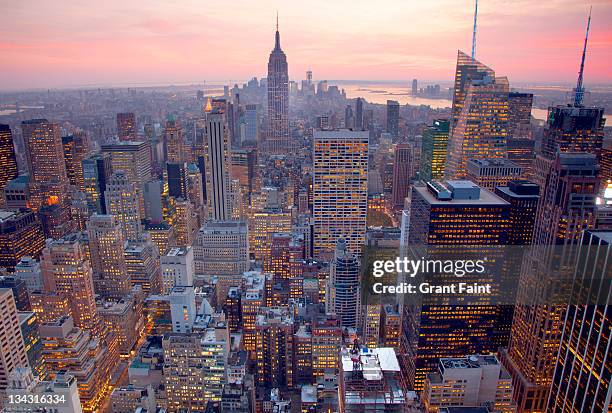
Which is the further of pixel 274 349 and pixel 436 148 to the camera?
pixel 436 148

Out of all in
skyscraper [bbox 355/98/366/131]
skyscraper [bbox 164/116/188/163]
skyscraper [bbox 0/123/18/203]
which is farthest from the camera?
skyscraper [bbox 355/98/366/131]

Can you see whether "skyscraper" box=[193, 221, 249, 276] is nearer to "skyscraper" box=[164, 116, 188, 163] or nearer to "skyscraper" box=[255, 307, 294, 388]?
"skyscraper" box=[255, 307, 294, 388]

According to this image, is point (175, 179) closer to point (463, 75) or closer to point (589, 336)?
point (463, 75)

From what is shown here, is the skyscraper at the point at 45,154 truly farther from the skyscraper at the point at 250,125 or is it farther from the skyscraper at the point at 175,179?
the skyscraper at the point at 250,125

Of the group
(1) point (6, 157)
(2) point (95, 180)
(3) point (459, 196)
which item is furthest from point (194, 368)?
(1) point (6, 157)

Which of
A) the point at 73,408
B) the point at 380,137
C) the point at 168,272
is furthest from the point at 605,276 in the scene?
the point at 380,137

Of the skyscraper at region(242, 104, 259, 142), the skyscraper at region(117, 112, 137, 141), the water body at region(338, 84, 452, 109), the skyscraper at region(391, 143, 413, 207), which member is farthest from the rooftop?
the skyscraper at region(242, 104, 259, 142)
